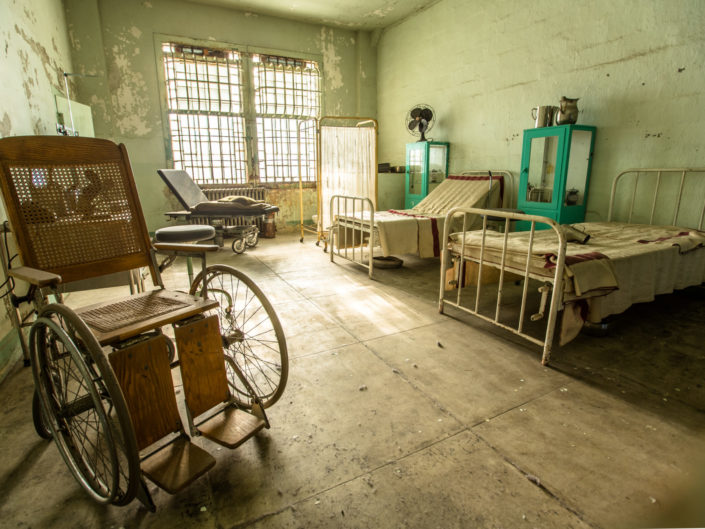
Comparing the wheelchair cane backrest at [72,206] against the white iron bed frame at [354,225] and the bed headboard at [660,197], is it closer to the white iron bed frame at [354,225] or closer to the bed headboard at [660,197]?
the white iron bed frame at [354,225]

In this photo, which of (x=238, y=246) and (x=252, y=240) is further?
(x=252, y=240)

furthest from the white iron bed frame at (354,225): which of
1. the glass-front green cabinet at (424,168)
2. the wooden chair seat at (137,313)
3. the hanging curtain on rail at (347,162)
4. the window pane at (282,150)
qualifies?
the wooden chair seat at (137,313)

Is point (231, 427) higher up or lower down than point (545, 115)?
lower down

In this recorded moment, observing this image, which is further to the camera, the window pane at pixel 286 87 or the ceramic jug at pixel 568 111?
the window pane at pixel 286 87

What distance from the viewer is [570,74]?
155 inches

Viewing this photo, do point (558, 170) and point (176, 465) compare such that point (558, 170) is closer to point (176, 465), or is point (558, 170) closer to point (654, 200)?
point (654, 200)

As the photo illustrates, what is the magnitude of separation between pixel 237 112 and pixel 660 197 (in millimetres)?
5908

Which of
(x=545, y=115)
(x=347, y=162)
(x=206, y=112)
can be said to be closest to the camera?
(x=545, y=115)

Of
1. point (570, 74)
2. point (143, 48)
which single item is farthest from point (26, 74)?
point (570, 74)

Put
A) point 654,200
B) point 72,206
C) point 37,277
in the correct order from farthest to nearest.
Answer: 1. point 654,200
2. point 72,206
3. point 37,277

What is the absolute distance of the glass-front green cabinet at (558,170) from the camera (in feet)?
12.0

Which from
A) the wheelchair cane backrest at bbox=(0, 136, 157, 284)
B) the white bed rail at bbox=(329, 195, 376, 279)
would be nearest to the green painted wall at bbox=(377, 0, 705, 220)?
the white bed rail at bbox=(329, 195, 376, 279)

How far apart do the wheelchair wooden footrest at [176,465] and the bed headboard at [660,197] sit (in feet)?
13.1

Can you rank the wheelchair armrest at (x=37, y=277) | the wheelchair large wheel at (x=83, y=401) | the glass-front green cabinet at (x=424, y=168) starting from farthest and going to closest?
the glass-front green cabinet at (x=424, y=168), the wheelchair armrest at (x=37, y=277), the wheelchair large wheel at (x=83, y=401)
